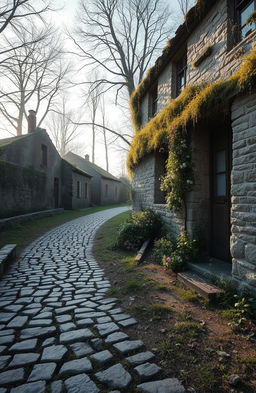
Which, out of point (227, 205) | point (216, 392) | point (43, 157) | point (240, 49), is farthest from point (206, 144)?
point (43, 157)

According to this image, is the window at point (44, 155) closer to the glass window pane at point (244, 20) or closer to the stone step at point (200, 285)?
the glass window pane at point (244, 20)

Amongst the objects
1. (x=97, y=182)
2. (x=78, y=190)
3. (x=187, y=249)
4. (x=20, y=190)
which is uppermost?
(x=97, y=182)

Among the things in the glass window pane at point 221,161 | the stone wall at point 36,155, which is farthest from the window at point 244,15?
the stone wall at point 36,155

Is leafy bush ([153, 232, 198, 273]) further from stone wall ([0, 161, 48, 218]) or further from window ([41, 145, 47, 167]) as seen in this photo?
window ([41, 145, 47, 167])

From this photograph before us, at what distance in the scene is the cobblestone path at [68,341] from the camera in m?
1.96

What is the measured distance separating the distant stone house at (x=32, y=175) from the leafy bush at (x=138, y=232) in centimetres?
761

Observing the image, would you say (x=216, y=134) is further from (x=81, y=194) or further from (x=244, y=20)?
(x=81, y=194)

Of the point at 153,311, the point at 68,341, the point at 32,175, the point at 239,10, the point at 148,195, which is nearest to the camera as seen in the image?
the point at 68,341

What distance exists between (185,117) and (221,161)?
1.20 m

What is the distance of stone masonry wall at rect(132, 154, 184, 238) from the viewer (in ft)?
19.0

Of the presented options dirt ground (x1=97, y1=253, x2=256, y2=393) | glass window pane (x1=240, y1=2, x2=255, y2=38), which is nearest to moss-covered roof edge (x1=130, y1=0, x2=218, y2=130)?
glass window pane (x1=240, y1=2, x2=255, y2=38)

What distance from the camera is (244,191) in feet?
11.3

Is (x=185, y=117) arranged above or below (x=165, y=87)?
below

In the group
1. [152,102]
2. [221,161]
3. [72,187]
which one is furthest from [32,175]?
[221,161]
